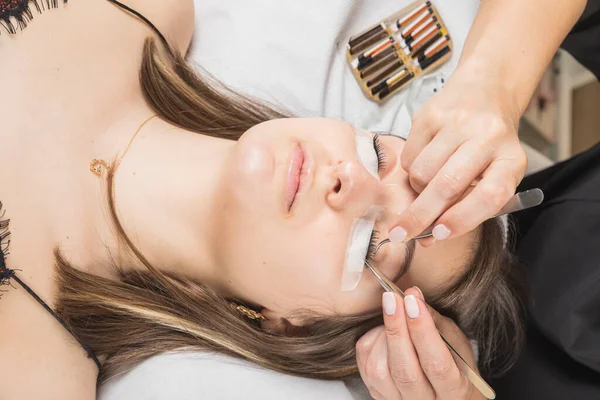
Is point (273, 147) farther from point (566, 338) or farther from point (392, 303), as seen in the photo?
point (566, 338)

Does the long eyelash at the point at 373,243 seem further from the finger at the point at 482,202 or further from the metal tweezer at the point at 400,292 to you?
the finger at the point at 482,202

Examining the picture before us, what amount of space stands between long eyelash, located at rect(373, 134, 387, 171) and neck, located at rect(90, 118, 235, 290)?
25 centimetres

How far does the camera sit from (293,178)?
2.67 feet

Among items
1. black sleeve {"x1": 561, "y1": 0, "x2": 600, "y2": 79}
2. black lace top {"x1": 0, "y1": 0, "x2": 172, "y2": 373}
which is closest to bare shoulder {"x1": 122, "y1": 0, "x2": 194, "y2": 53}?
black lace top {"x1": 0, "y1": 0, "x2": 172, "y2": 373}

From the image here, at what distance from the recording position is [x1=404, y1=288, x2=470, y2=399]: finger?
2.54 feet

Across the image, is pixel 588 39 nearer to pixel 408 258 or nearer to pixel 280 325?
pixel 408 258

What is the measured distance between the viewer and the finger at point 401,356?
31.1 inches

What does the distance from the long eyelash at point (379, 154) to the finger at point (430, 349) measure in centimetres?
21

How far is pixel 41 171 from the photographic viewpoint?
0.86 metres

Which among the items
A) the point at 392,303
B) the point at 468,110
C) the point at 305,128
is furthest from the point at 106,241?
the point at 468,110

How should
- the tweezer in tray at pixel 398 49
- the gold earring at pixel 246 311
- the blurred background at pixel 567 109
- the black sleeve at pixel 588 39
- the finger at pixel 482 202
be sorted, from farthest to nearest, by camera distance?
the blurred background at pixel 567 109 → the tweezer in tray at pixel 398 49 → the black sleeve at pixel 588 39 → the gold earring at pixel 246 311 → the finger at pixel 482 202

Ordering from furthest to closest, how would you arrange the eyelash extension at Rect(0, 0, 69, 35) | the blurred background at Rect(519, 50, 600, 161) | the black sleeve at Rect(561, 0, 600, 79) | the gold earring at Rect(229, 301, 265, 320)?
the blurred background at Rect(519, 50, 600, 161) < the black sleeve at Rect(561, 0, 600, 79) < the gold earring at Rect(229, 301, 265, 320) < the eyelash extension at Rect(0, 0, 69, 35)

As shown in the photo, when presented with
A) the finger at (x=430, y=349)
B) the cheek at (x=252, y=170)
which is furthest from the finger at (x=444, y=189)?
the cheek at (x=252, y=170)

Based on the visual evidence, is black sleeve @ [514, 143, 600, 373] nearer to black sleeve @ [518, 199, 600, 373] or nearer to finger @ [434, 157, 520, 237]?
black sleeve @ [518, 199, 600, 373]
